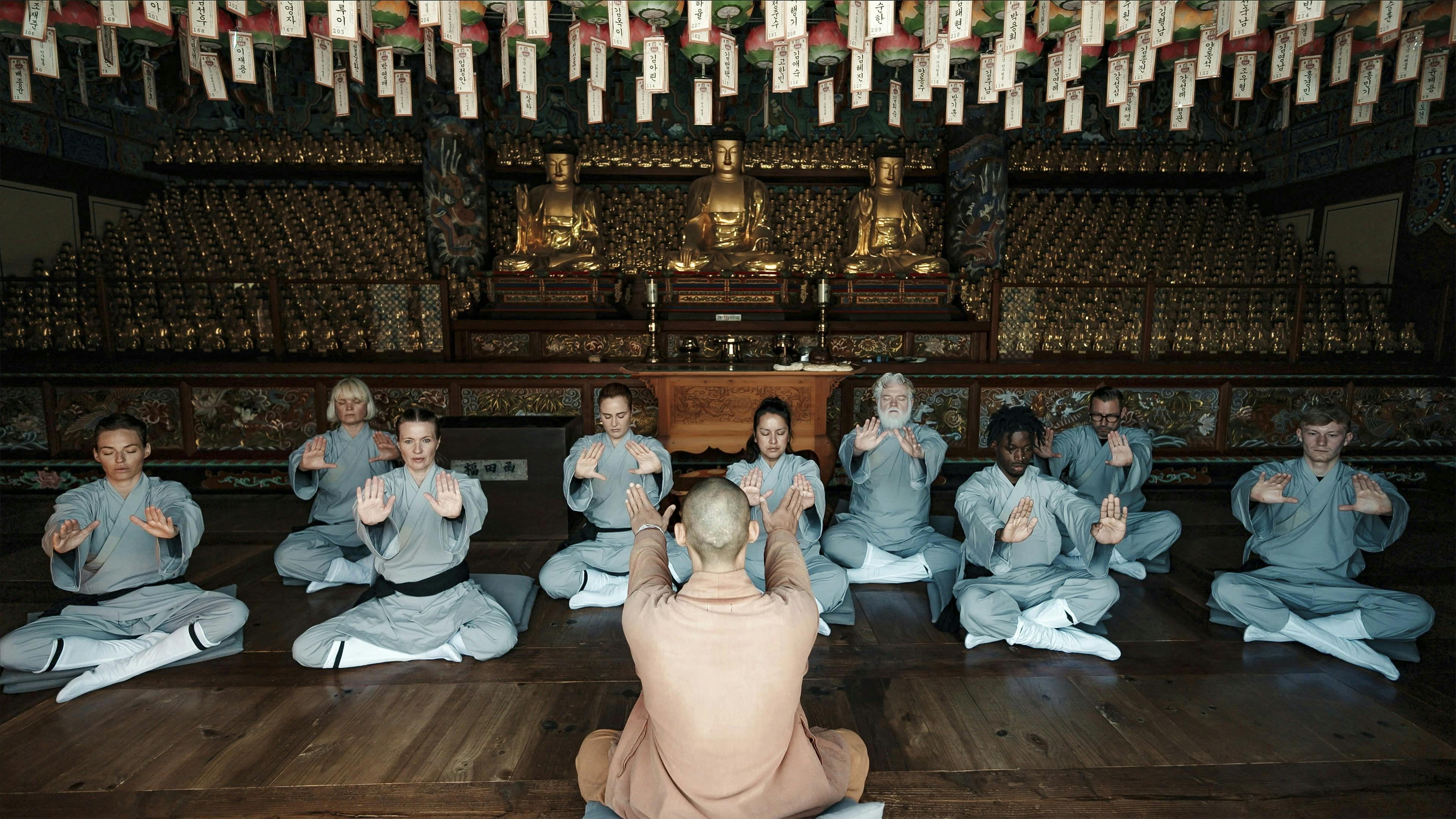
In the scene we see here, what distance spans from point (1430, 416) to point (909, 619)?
6.03 m

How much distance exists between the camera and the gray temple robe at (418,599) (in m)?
3.30

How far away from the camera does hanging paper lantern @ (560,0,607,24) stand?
5098 millimetres

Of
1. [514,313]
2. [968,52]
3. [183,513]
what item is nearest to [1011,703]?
[183,513]

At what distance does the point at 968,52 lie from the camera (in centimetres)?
554

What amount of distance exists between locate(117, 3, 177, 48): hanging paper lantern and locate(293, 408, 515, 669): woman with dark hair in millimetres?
3138

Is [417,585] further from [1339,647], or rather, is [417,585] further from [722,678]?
[1339,647]

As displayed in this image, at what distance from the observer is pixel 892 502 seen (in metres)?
4.51

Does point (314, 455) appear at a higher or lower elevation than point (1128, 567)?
higher

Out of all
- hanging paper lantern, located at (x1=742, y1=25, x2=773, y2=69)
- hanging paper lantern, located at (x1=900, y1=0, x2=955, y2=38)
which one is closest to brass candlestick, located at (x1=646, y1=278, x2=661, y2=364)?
hanging paper lantern, located at (x1=742, y1=25, x2=773, y2=69)

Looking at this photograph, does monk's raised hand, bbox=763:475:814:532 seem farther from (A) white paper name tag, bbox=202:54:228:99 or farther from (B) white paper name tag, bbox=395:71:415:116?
(A) white paper name tag, bbox=202:54:228:99

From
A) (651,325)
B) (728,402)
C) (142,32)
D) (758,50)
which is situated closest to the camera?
(142,32)

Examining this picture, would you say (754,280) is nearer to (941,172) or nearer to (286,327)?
(941,172)

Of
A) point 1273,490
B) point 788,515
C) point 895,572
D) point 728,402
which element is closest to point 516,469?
point 728,402

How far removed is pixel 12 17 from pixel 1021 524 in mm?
6999
